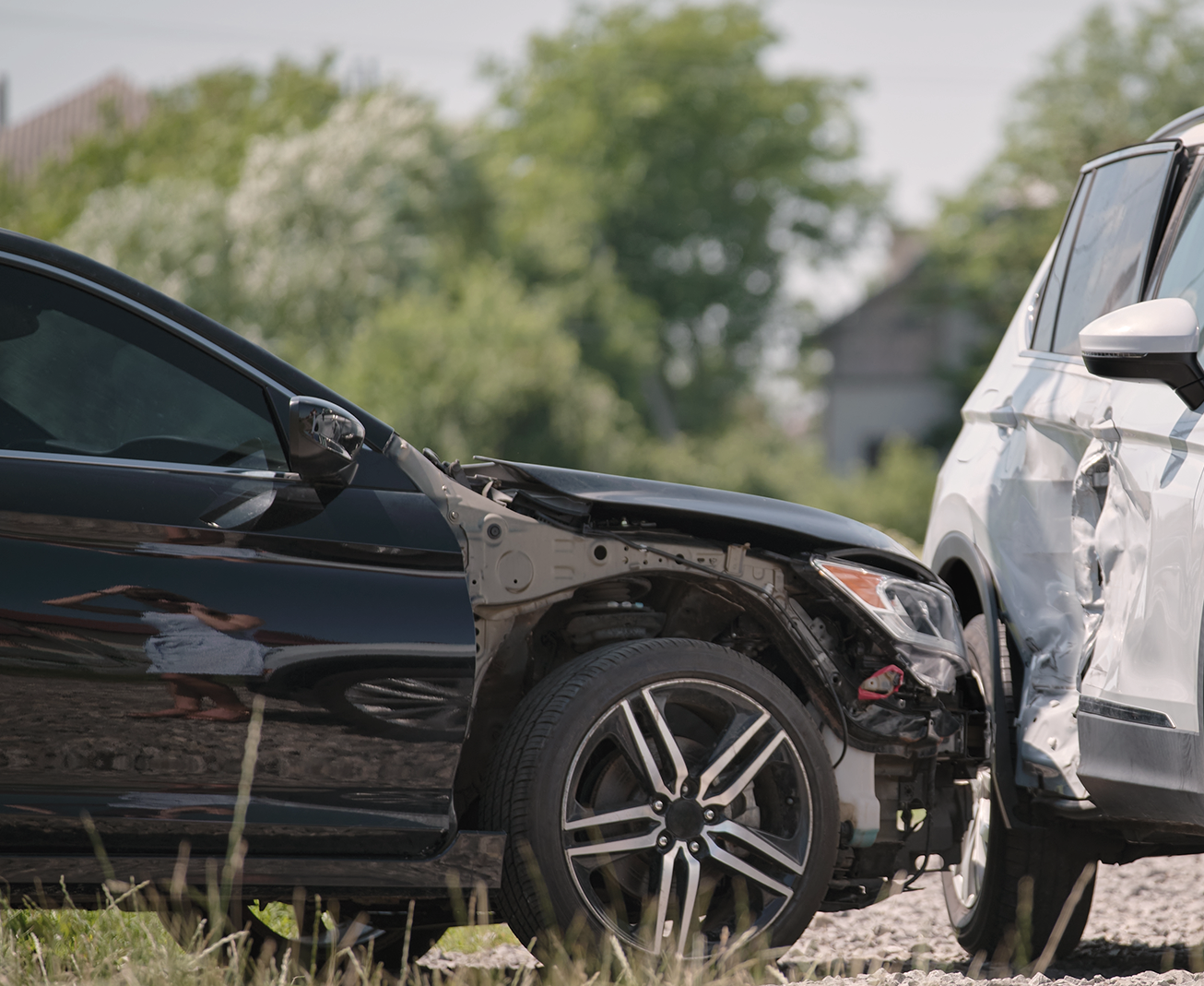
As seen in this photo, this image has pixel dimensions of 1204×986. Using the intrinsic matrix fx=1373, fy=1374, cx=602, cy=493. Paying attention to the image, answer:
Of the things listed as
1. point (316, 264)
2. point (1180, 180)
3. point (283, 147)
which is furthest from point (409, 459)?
point (283, 147)

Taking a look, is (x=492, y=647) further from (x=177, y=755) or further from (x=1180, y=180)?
(x=1180, y=180)

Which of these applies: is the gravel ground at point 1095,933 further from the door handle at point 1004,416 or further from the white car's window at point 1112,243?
the white car's window at point 1112,243

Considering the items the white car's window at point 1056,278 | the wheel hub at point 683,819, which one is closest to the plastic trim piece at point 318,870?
the wheel hub at point 683,819

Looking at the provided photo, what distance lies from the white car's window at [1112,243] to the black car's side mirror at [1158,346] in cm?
68

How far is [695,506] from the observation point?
11.6 ft

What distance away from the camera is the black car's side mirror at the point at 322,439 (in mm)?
3031

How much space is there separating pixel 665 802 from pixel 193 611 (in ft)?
3.95

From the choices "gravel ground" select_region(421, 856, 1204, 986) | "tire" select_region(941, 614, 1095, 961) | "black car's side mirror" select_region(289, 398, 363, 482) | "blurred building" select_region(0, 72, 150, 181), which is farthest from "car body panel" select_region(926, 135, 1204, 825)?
"blurred building" select_region(0, 72, 150, 181)

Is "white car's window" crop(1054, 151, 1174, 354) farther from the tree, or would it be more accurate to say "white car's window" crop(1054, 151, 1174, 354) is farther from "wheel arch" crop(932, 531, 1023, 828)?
the tree

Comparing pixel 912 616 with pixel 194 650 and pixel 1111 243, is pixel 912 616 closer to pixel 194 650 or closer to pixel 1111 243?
pixel 1111 243

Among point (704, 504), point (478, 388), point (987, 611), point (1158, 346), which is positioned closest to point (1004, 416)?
point (987, 611)

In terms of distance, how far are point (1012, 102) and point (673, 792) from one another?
161 ft

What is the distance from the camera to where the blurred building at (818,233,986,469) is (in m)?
54.8

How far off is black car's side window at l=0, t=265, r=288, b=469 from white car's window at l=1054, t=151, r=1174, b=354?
248 cm
